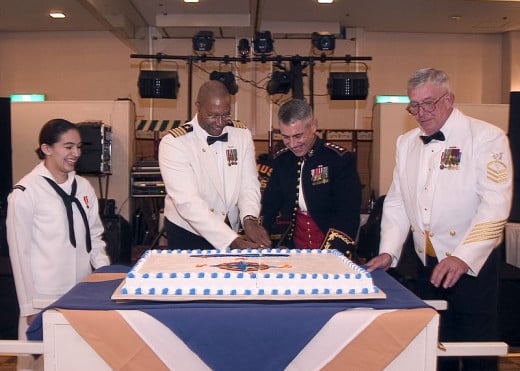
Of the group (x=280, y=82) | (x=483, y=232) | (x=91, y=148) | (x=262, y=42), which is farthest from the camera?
(x=262, y=42)

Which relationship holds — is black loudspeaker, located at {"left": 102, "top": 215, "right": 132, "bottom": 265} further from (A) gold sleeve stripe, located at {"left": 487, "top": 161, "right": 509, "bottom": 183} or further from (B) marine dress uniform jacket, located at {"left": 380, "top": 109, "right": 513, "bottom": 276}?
(A) gold sleeve stripe, located at {"left": 487, "top": 161, "right": 509, "bottom": 183}

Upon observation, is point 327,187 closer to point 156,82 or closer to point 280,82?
point 280,82

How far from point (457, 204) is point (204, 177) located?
4.06 ft

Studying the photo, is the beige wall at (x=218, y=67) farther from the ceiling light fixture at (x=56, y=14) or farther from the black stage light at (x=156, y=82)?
the black stage light at (x=156, y=82)

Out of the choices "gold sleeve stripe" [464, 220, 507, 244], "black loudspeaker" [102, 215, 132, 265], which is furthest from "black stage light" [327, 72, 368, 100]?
"gold sleeve stripe" [464, 220, 507, 244]

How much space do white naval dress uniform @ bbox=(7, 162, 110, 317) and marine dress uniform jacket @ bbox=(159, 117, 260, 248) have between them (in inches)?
17.6

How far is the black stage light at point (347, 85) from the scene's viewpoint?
6.61m

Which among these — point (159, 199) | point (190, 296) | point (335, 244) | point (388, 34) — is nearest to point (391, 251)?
point (335, 244)

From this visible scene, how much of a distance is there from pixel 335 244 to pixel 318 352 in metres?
1.10

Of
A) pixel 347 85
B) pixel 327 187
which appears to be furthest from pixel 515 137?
pixel 327 187

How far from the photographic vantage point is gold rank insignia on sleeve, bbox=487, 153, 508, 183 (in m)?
2.16

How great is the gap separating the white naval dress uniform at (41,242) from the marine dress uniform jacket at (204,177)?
45 cm

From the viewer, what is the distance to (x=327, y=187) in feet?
9.17

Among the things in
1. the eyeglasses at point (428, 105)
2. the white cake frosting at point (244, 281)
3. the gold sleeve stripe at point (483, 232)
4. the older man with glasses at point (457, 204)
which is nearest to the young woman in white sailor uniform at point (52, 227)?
the white cake frosting at point (244, 281)
